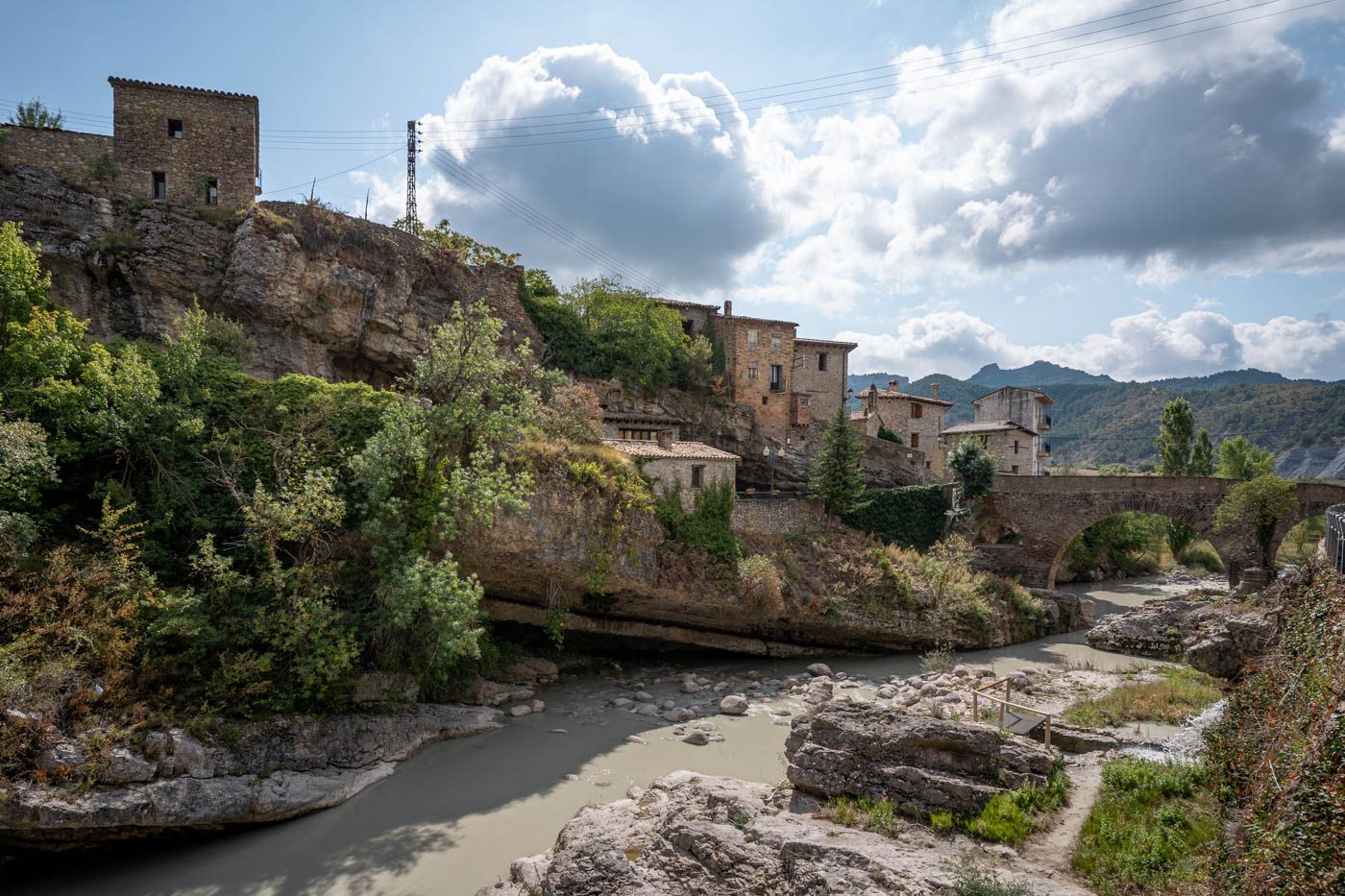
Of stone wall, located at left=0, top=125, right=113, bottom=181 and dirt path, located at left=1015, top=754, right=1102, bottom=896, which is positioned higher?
stone wall, located at left=0, top=125, right=113, bottom=181

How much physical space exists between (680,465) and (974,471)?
18.4 meters

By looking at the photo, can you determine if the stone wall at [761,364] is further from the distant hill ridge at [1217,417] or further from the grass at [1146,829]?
the grass at [1146,829]

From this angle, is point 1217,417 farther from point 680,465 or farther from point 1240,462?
point 680,465

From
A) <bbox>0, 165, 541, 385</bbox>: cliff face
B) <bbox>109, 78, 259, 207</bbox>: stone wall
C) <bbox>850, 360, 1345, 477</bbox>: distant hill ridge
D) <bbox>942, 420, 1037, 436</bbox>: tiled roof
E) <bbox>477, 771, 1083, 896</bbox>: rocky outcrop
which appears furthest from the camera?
<bbox>850, 360, 1345, 477</bbox>: distant hill ridge

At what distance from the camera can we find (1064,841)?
9.18 m

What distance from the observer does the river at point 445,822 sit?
1048cm

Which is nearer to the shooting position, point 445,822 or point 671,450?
point 445,822

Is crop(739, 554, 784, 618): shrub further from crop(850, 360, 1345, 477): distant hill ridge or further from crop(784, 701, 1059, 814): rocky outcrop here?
crop(850, 360, 1345, 477): distant hill ridge

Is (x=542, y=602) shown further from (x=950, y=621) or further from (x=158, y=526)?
(x=950, y=621)

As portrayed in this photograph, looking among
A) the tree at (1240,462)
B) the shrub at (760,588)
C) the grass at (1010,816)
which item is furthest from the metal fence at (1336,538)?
the tree at (1240,462)

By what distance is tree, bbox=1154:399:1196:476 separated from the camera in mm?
48125

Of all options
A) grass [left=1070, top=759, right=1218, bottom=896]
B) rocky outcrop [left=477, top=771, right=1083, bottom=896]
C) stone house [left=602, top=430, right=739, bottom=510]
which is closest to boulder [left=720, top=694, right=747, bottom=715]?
rocky outcrop [left=477, top=771, right=1083, bottom=896]

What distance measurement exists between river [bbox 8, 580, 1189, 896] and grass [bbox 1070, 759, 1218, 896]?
20.8 ft

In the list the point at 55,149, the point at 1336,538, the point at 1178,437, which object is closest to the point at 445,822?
the point at 1336,538
